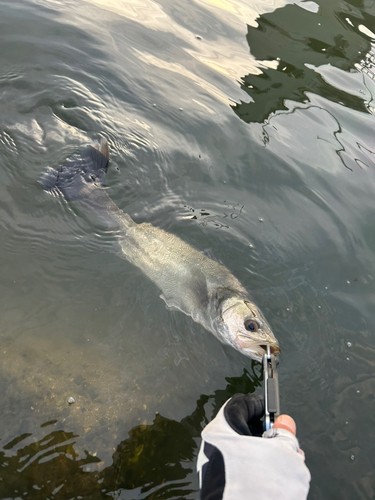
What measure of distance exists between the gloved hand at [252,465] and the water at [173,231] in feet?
3.74

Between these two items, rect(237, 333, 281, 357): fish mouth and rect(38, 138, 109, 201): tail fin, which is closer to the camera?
rect(237, 333, 281, 357): fish mouth

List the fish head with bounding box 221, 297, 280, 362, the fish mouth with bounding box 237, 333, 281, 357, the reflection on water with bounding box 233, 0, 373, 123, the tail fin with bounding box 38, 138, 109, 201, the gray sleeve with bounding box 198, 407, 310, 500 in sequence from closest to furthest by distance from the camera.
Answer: the gray sleeve with bounding box 198, 407, 310, 500 < the fish mouth with bounding box 237, 333, 281, 357 < the fish head with bounding box 221, 297, 280, 362 < the tail fin with bounding box 38, 138, 109, 201 < the reflection on water with bounding box 233, 0, 373, 123

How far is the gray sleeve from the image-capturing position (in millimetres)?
1799

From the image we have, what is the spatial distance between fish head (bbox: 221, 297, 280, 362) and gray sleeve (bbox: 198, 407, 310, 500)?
1.51 m

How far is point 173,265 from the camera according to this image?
4406 mm

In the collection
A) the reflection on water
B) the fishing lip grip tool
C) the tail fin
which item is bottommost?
the tail fin

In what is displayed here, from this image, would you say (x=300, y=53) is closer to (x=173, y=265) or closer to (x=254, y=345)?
(x=173, y=265)

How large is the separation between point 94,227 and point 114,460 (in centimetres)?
260

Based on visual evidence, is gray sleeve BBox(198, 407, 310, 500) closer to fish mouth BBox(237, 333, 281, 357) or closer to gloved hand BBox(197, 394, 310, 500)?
gloved hand BBox(197, 394, 310, 500)

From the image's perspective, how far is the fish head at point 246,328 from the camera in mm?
3594

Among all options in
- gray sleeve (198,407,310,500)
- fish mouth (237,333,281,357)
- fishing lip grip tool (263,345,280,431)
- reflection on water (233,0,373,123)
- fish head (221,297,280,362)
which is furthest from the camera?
reflection on water (233,0,373,123)

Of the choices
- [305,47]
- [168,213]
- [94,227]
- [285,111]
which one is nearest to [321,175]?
[285,111]

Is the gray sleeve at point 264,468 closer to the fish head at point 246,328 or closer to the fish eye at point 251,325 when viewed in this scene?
the fish head at point 246,328

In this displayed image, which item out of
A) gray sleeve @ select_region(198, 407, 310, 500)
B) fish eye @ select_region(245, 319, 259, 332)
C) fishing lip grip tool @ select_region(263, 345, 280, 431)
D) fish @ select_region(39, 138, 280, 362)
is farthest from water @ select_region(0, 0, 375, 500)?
gray sleeve @ select_region(198, 407, 310, 500)
